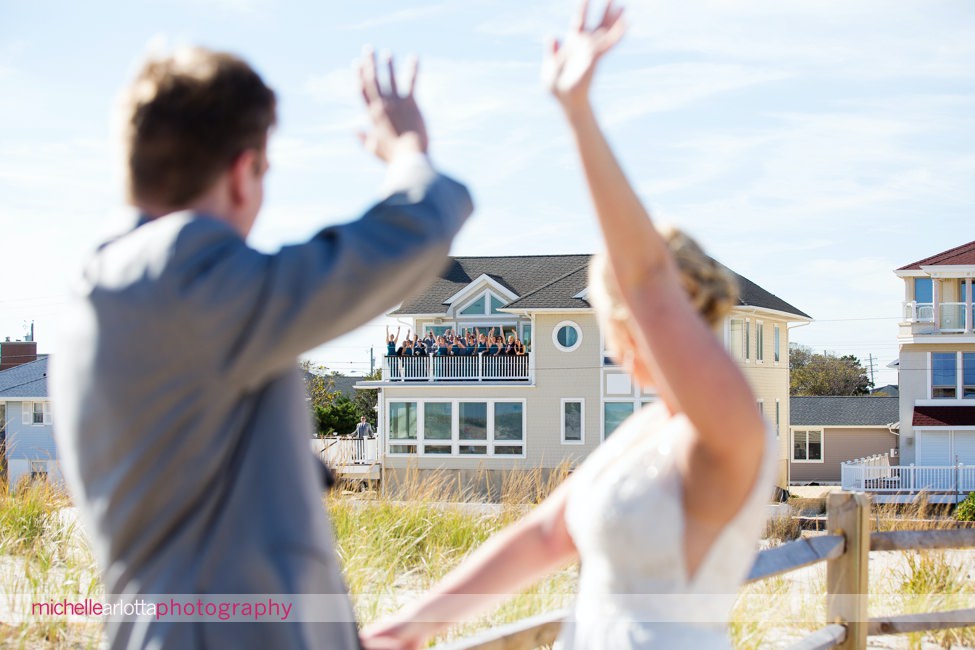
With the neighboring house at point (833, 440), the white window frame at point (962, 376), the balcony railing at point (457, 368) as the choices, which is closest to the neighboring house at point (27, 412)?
the balcony railing at point (457, 368)

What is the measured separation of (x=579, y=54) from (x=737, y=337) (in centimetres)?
3667

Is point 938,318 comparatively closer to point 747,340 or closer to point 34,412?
point 747,340

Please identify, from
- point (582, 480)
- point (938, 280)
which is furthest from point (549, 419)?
point (582, 480)

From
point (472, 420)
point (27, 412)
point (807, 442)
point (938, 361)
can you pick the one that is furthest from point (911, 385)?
point (27, 412)

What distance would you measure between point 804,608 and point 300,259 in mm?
6334

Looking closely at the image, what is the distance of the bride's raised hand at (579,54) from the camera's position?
167 centimetres

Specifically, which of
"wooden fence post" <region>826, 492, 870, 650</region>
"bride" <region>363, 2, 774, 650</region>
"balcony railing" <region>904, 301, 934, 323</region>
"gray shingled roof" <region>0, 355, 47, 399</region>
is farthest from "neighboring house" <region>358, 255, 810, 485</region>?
"bride" <region>363, 2, 774, 650</region>

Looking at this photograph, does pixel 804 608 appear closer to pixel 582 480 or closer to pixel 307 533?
pixel 582 480

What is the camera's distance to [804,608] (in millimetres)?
6930

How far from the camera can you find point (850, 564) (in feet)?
18.6

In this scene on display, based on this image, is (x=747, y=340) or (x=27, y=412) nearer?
(x=747, y=340)

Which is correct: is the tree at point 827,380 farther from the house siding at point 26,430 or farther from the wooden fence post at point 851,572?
the wooden fence post at point 851,572

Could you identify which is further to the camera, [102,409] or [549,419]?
[549,419]

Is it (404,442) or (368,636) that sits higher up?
(368,636)
